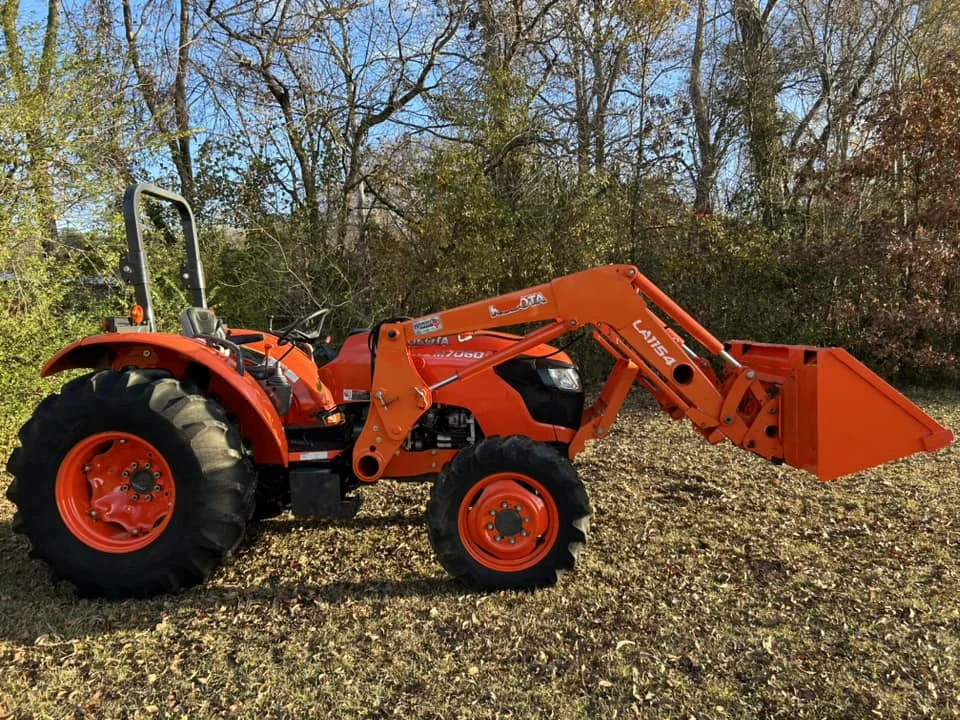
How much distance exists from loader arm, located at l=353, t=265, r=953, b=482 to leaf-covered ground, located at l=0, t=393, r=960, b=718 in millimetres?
647

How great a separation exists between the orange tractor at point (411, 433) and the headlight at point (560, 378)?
0.36 ft

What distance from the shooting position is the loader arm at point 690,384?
9.95ft

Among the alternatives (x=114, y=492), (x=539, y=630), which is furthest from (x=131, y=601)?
(x=539, y=630)

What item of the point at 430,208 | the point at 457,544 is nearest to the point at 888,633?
the point at 457,544

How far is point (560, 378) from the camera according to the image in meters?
3.60

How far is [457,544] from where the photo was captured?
3.12 m

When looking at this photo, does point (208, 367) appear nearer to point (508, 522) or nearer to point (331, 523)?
point (331, 523)

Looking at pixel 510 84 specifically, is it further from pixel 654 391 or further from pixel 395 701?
pixel 395 701

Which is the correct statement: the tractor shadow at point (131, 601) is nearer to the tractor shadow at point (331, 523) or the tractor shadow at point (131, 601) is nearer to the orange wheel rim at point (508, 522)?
the orange wheel rim at point (508, 522)

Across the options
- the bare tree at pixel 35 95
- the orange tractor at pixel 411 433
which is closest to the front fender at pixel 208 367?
the orange tractor at pixel 411 433

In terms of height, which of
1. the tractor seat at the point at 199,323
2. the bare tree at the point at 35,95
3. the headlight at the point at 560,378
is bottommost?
the headlight at the point at 560,378

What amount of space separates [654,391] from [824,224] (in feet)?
24.4

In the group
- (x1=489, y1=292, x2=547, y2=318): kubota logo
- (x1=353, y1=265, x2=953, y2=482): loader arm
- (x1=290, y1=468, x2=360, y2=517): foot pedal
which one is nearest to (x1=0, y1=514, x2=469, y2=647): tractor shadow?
(x1=290, y1=468, x2=360, y2=517): foot pedal

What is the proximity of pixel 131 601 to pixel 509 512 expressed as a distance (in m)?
1.85
